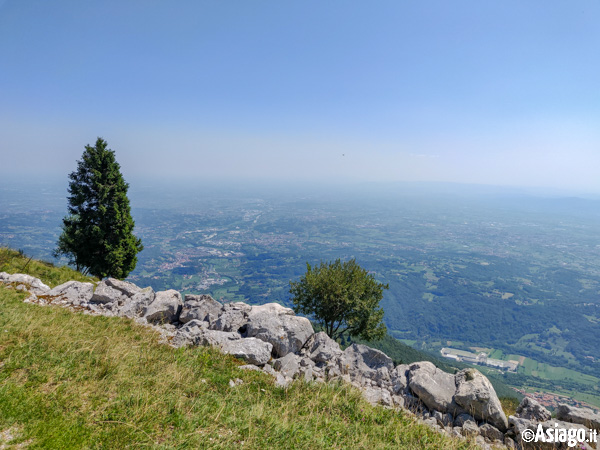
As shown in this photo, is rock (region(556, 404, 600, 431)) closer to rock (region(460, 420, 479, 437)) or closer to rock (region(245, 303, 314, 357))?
rock (region(460, 420, 479, 437))

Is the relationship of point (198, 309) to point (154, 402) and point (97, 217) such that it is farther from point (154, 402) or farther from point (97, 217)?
point (97, 217)

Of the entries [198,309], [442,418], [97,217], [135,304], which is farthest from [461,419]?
[97,217]

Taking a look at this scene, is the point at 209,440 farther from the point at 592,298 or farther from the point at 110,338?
the point at 592,298

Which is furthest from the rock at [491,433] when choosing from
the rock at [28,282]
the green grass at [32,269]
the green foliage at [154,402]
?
the green grass at [32,269]

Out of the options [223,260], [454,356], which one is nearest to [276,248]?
[223,260]

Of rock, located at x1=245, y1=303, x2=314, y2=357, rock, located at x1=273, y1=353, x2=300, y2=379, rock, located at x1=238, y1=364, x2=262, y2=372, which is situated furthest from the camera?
rock, located at x1=245, y1=303, x2=314, y2=357

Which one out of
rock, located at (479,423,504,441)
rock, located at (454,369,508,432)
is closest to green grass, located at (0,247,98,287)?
rock, located at (454,369,508,432)
